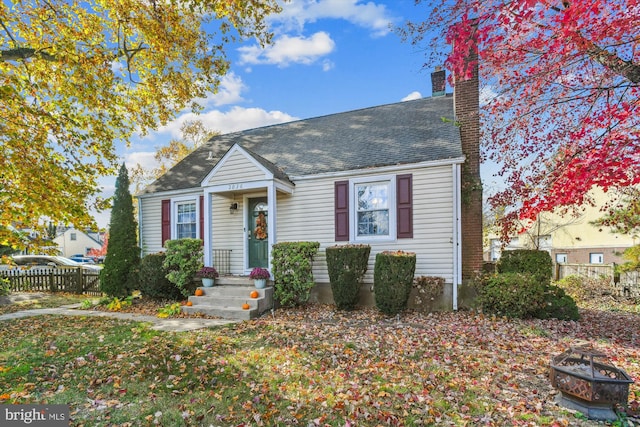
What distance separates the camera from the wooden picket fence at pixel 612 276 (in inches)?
435

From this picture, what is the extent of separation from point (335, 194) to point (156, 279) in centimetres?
586

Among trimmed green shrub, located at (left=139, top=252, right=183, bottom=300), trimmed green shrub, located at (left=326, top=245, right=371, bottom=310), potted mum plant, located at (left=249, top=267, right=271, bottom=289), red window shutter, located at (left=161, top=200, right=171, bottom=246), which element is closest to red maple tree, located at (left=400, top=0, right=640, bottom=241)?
trimmed green shrub, located at (left=326, top=245, right=371, bottom=310)

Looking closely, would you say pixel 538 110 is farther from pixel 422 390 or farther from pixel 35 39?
pixel 35 39

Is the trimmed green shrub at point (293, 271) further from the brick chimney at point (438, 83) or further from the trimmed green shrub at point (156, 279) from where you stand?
the brick chimney at point (438, 83)

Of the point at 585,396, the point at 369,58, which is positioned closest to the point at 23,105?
the point at 369,58

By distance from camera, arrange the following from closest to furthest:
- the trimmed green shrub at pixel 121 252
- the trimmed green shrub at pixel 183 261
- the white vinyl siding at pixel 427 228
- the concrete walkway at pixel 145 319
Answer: the concrete walkway at pixel 145 319
the white vinyl siding at pixel 427 228
the trimmed green shrub at pixel 183 261
the trimmed green shrub at pixel 121 252

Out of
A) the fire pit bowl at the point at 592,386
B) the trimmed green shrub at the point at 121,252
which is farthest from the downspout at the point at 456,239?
the trimmed green shrub at the point at 121,252

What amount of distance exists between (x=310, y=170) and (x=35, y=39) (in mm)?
7427

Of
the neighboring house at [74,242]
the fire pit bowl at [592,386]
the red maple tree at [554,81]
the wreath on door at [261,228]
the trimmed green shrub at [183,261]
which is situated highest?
the red maple tree at [554,81]

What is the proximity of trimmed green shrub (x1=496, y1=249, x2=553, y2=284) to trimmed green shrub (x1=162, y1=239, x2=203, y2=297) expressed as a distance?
835 centimetres

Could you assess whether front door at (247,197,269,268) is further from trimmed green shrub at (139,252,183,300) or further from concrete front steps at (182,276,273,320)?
trimmed green shrub at (139,252,183,300)

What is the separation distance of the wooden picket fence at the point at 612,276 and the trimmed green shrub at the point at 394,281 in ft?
29.3

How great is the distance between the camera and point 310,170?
9.73 meters

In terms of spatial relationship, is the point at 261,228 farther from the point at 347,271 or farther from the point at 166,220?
the point at 166,220
